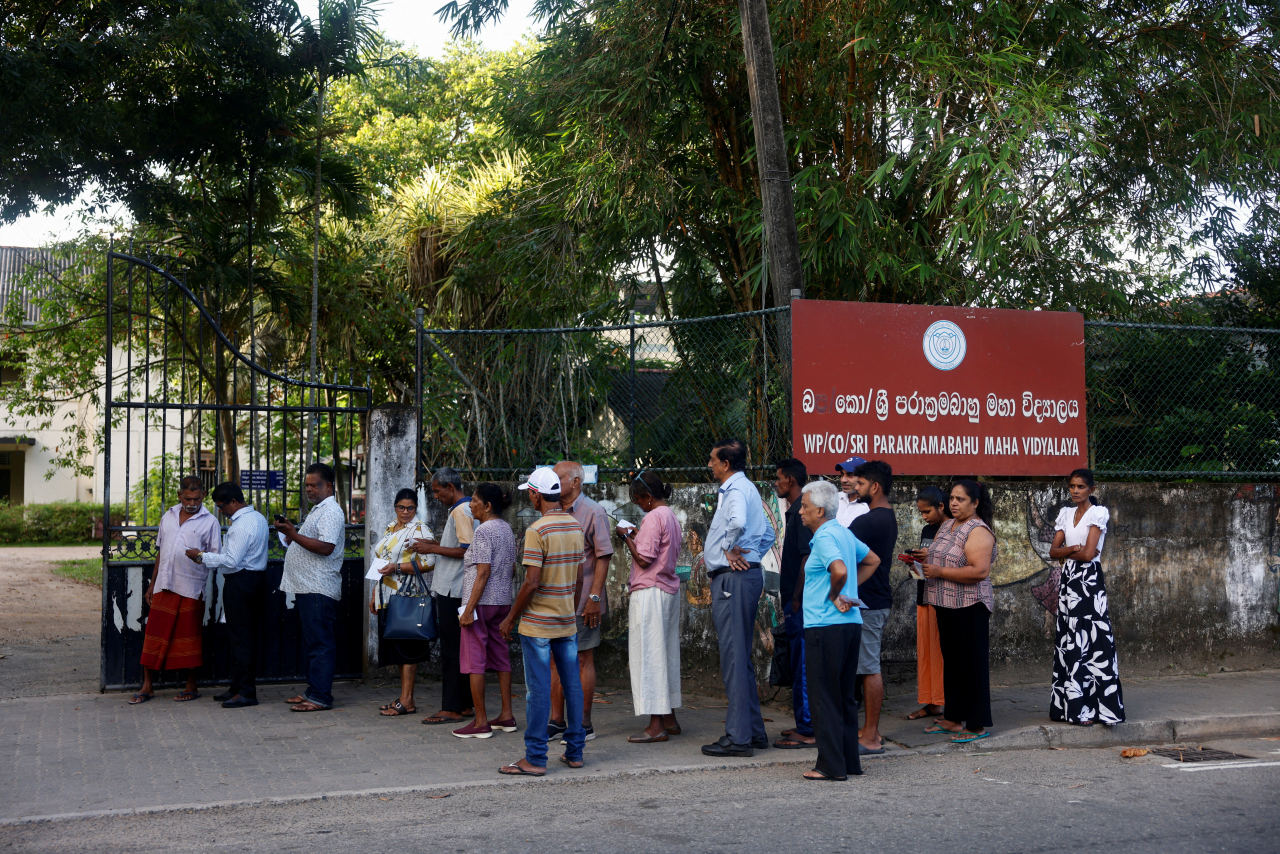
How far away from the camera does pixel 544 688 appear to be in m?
6.00

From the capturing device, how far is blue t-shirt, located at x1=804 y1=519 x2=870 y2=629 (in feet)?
A: 19.5

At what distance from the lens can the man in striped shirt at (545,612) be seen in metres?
5.99

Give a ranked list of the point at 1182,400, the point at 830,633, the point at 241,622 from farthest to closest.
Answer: the point at 1182,400 < the point at 241,622 < the point at 830,633

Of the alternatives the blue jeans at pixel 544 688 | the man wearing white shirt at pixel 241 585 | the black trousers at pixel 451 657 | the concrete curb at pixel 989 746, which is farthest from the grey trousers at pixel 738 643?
the man wearing white shirt at pixel 241 585

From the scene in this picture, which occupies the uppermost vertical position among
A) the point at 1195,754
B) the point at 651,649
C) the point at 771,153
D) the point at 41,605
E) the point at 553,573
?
the point at 771,153

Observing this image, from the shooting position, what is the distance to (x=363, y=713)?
7801 millimetres

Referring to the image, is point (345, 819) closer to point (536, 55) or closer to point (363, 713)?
point (363, 713)

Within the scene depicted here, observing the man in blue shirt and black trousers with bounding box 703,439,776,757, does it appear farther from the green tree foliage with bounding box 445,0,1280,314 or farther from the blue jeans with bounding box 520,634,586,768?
the green tree foliage with bounding box 445,0,1280,314

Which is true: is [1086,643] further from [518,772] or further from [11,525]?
[11,525]

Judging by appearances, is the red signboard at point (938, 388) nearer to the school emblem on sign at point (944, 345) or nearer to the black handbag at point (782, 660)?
the school emblem on sign at point (944, 345)

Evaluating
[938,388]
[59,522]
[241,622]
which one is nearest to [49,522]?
[59,522]

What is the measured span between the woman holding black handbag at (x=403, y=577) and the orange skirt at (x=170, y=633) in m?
1.44

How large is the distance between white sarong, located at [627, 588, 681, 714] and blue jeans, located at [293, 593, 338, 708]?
240 cm

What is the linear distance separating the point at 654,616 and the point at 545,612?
1082mm
